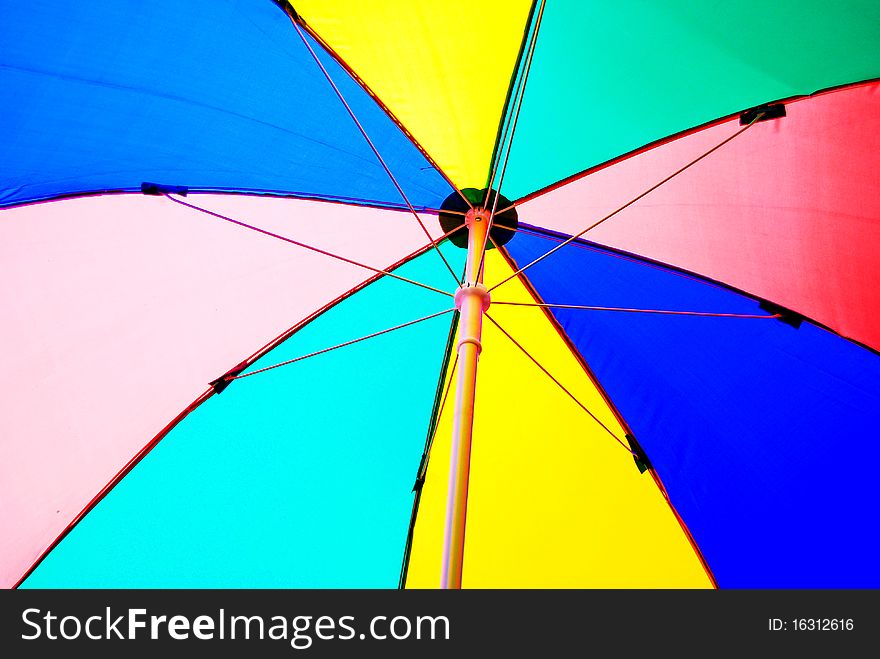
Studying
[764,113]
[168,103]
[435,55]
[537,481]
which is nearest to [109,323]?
[168,103]

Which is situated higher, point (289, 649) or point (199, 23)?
point (199, 23)

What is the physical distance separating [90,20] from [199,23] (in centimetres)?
29

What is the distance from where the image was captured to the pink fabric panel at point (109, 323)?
272 centimetres

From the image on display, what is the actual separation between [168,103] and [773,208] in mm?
1880

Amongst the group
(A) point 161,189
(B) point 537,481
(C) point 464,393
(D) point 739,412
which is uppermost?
(A) point 161,189

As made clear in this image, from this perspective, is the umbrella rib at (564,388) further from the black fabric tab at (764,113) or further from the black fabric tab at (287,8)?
the black fabric tab at (287,8)

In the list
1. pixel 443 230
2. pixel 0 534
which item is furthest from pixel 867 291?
pixel 0 534

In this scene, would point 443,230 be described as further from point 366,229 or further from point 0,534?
point 0,534

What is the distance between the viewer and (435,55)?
8.40 ft

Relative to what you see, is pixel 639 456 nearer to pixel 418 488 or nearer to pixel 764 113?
pixel 418 488

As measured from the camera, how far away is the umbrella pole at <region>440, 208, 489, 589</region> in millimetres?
2205

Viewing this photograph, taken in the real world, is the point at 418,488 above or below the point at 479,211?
below

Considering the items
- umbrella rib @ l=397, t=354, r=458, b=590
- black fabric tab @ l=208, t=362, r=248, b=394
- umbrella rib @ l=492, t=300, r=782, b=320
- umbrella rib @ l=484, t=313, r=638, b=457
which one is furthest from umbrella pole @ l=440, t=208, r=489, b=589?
black fabric tab @ l=208, t=362, r=248, b=394

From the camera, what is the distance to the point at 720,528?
3051 millimetres
